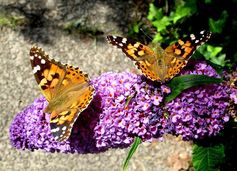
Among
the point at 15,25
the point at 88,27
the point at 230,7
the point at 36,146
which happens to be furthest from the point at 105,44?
the point at 36,146

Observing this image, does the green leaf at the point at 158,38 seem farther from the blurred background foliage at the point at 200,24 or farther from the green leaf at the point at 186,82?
the green leaf at the point at 186,82

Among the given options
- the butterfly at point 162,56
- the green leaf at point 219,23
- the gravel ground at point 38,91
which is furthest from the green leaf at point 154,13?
the butterfly at point 162,56

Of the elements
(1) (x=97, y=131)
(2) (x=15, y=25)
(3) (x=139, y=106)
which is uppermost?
(3) (x=139, y=106)

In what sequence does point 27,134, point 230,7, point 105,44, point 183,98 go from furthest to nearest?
point 105,44 → point 230,7 → point 27,134 → point 183,98

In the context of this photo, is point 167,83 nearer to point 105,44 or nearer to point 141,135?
point 141,135

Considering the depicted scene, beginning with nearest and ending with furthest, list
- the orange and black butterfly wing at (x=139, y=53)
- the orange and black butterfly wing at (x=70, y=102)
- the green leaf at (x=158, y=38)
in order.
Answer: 1. the orange and black butterfly wing at (x=70, y=102)
2. the orange and black butterfly wing at (x=139, y=53)
3. the green leaf at (x=158, y=38)

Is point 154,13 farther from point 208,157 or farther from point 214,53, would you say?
point 208,157
